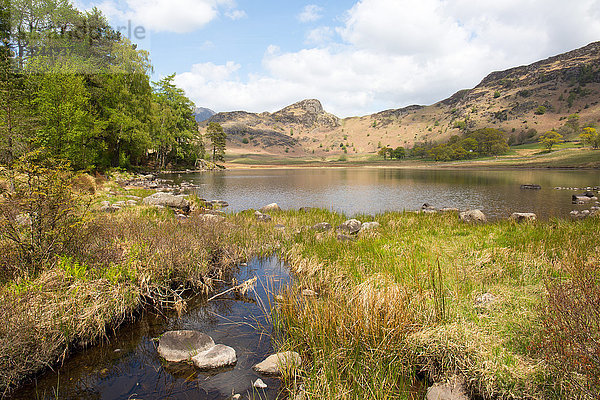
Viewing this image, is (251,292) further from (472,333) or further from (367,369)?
(472,333)

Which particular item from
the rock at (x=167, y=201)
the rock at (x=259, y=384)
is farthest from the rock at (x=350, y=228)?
the rock at (x=167, y=201)

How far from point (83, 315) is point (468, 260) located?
8.45 m

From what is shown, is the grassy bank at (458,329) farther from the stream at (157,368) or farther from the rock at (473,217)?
the rock at (473,217)

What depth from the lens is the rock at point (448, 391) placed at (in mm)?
3650

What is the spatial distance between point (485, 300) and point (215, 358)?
4777mm

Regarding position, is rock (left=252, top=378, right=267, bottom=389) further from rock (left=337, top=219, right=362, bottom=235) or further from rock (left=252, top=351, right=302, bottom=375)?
rock (left=337, top=219, right=362, bottom=235)

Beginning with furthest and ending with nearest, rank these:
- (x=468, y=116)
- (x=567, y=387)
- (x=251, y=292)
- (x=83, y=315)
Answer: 1. (x=468, y=116)
2. (x=251, y=292)
3. (x=83, y=315)
4. (x=567, y=387)

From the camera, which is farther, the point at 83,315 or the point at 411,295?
the point at 411,295

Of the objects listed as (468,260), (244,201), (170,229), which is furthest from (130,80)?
(468,260)

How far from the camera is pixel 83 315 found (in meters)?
4.91

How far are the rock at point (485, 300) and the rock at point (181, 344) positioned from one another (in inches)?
185

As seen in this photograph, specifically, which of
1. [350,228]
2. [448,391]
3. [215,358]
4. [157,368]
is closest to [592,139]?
[350,228]

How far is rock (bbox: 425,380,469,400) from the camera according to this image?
365 cm

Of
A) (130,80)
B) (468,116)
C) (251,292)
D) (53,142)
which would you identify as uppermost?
(468,116)
